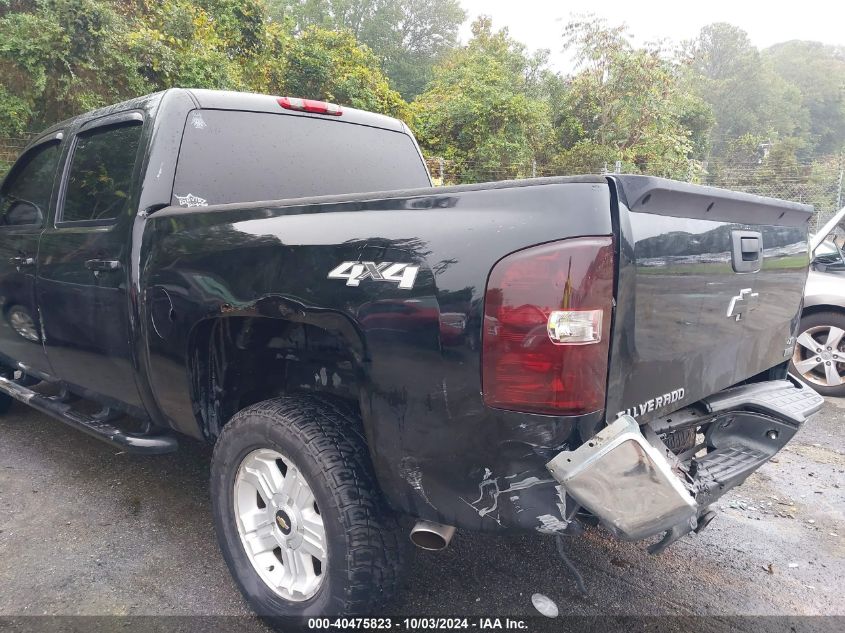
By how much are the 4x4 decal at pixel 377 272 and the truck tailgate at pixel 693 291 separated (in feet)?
1.92

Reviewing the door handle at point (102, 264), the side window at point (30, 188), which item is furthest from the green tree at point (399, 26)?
the door handle at point (102, 264)

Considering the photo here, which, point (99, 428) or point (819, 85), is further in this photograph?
point (819, 85)

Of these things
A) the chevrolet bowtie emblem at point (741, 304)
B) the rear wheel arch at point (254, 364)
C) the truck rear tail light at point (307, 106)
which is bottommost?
the rear wheel arch at point (254, 364)

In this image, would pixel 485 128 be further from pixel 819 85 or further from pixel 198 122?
pixel 819 85

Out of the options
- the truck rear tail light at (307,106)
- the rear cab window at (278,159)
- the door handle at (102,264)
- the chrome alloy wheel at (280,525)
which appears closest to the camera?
the chrome alloy wheel at (280,525)

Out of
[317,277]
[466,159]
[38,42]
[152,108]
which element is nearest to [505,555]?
[317,277]

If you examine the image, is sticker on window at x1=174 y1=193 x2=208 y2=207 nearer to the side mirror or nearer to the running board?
the running board

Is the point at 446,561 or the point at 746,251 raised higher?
the point at 746,251

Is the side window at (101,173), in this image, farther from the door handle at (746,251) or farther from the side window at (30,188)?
the door handle at (746,251)

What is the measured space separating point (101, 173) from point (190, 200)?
2.30ft

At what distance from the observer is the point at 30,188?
3.70 meters

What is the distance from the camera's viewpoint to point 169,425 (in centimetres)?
272

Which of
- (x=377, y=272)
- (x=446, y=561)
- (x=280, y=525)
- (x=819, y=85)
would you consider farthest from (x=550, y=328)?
(x=819, y=85)

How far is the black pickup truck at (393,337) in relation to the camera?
1584 mm
